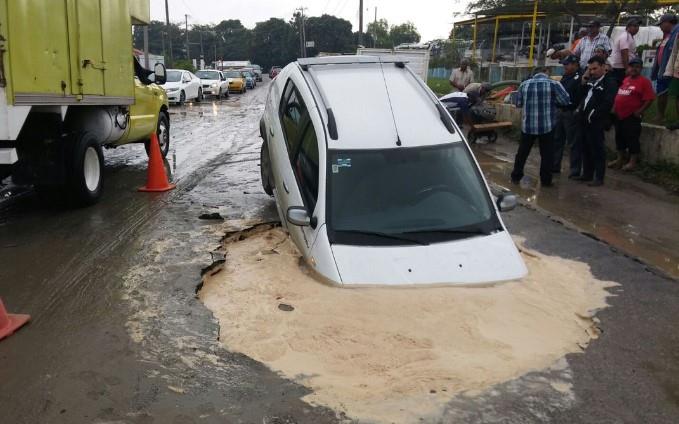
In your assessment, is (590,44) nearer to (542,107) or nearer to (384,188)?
(542,107)

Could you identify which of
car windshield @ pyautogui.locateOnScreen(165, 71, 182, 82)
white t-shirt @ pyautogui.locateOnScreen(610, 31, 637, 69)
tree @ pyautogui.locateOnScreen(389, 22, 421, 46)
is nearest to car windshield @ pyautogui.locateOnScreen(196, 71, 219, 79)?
car windshield @ pyautogui.locateOnScreen(165, 71, 182, 82)

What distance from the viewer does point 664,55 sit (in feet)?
33.8

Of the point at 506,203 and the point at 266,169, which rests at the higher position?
the point at 506,203

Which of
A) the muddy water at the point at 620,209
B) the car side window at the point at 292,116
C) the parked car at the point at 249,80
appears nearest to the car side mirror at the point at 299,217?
the car side window at the point at 292,116

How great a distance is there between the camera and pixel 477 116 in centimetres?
1448

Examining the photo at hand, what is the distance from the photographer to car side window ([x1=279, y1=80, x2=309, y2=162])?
19.4 ft

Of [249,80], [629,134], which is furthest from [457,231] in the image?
[249,80]

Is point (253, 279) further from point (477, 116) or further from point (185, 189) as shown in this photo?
point (477, 116)

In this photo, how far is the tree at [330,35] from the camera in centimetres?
9675

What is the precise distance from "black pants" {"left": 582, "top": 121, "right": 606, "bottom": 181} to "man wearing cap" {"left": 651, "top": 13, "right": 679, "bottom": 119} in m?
2.08

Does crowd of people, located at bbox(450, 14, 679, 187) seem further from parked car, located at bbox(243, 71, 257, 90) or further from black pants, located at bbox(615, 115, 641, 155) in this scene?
parked car, located at bbox(243, 71, 257, 90)

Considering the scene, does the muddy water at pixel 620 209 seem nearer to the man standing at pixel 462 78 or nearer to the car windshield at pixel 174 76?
the man standing at pixel 462 78

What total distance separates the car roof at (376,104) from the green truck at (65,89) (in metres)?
2.86

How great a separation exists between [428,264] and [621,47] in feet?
27.5
